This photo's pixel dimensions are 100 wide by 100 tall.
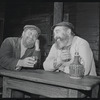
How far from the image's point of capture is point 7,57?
293cm

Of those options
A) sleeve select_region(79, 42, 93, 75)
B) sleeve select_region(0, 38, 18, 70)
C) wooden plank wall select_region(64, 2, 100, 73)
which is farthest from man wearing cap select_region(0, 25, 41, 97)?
wooden plank wall select_region(64, 2, 100, 73)

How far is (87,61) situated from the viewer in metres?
2.51

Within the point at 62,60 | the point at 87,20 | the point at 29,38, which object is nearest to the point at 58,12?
the point at 87,20

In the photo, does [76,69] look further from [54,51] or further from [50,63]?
[54,51]

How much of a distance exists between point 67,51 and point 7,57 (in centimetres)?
107

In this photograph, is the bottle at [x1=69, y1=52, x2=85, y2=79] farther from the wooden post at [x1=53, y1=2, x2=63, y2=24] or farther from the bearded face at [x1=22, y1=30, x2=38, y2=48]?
the wooden post at [x1=53, y1=2, x2=63, y2=24]

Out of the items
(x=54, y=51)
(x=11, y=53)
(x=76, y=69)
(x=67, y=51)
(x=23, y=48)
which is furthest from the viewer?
(x=23, y=48)

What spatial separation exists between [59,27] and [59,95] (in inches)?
48.3

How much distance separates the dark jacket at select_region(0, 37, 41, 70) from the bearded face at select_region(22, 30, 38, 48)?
11 cm

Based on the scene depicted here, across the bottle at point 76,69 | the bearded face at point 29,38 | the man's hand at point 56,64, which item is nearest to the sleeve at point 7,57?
the bearded face at point 29,38

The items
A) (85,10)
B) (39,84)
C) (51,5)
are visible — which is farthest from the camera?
(51,5)

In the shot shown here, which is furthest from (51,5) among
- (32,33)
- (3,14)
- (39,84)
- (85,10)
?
(39,84)

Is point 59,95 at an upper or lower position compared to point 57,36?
lower

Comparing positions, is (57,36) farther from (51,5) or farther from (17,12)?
(17,12)
